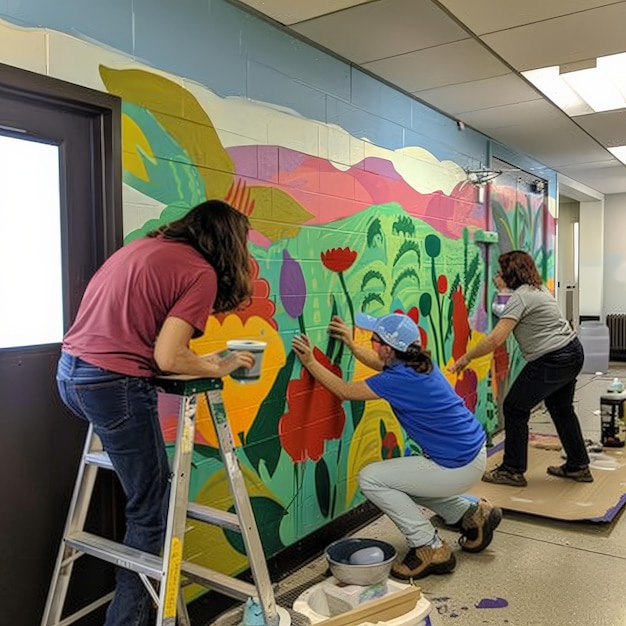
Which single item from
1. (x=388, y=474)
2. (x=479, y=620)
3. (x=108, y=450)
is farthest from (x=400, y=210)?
(x=108, y=450)

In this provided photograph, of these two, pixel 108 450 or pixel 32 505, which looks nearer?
pixel 108 450

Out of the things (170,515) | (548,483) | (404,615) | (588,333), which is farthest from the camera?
(588,333)

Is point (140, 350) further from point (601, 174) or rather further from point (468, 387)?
point (601, 174)

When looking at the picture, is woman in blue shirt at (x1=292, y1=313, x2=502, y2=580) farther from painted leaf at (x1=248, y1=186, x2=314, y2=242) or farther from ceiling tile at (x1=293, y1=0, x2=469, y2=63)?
ceiling tile at (x1=293, y1=0, x2=469, y2=63)

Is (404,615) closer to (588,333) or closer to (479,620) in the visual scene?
(479,620)

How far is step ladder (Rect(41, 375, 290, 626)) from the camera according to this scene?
1.73 meters

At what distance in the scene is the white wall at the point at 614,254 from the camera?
9625 millimetres

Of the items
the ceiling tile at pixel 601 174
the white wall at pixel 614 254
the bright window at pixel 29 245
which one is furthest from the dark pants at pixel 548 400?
the white wall at pixel 614 254

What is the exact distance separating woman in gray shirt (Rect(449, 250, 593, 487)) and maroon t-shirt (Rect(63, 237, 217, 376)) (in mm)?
2491

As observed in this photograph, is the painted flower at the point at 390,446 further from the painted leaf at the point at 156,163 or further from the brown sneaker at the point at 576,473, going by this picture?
the painted leaf at the point at 156,163

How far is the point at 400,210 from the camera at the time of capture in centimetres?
385

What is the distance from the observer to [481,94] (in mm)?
4031

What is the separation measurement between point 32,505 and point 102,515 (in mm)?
259

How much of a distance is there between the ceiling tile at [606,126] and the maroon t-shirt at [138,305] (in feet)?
12.6
